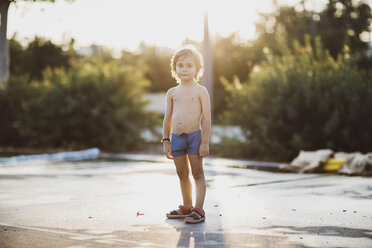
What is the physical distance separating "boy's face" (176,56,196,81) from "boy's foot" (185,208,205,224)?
4.84 ft

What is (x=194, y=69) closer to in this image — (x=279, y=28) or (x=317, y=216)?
(x=317, y=216)

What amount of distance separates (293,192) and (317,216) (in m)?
2.33

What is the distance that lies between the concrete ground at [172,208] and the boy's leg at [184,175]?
1.06ft

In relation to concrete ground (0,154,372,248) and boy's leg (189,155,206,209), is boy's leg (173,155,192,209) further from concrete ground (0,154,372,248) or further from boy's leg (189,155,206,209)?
concrete ground (0,154,372,248)

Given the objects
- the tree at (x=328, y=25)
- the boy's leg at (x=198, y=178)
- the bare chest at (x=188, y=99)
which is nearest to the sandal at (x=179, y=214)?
the boy's leg at (x=198, y=178)

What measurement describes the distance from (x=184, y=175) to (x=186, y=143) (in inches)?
15.5

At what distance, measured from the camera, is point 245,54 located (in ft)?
164

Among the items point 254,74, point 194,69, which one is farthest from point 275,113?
point 194,69

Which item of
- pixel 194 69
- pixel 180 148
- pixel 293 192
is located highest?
pixel 194 69

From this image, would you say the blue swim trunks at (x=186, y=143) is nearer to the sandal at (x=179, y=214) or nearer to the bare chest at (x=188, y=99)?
the bare chest at (x=188, y=99)

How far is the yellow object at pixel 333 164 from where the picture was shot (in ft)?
42.7

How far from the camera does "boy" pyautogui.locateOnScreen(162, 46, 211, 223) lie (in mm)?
7273

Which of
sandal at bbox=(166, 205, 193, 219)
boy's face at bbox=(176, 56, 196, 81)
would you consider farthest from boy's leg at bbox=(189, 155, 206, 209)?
boy's face at bbox=(176, 56, 196, 81)

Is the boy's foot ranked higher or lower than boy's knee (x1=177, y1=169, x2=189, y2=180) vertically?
lower
